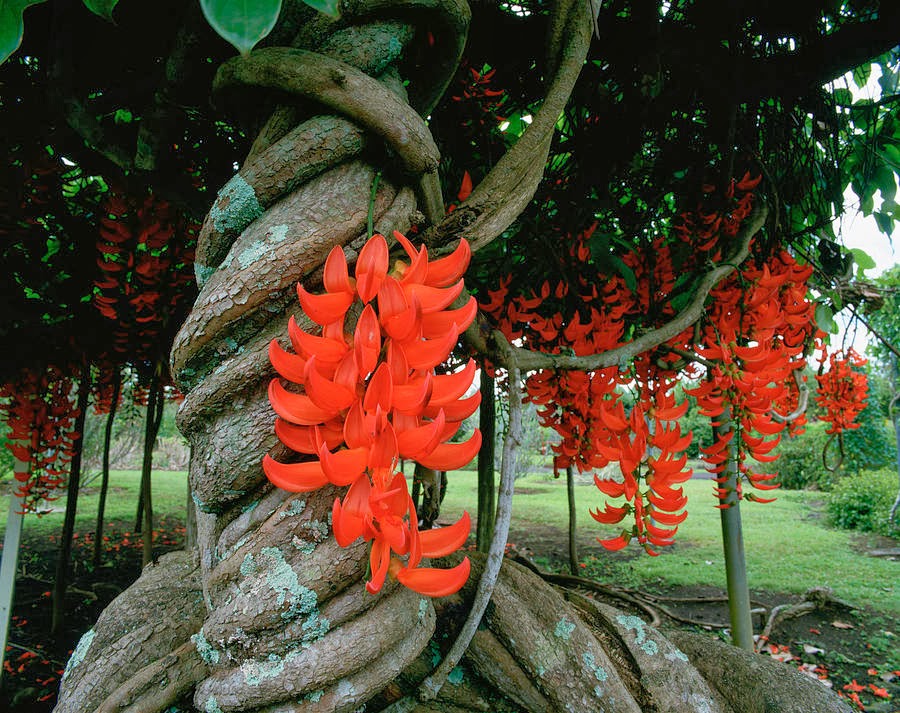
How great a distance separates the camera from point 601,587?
192cm

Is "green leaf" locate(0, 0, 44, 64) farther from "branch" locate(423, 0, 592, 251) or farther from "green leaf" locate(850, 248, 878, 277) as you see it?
"green leaf" locate(850, 248, 878, 277)

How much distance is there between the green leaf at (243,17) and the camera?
A: 0.30 metres

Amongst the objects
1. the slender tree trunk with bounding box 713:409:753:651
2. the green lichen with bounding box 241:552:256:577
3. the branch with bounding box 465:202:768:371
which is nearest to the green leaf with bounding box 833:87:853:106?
the branch with bounding box 465:202:768:371

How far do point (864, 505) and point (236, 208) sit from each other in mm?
7562

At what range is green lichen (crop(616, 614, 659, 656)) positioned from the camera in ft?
2.30

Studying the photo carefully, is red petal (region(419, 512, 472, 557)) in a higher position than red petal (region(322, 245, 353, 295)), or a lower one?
lower

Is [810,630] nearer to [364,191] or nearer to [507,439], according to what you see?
[507,439]

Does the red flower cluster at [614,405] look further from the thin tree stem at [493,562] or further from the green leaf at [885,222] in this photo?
the green leaf at [885,222]

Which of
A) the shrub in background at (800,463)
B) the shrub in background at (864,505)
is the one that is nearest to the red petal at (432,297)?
the shrub in background at (864,505)

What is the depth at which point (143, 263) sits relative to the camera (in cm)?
167

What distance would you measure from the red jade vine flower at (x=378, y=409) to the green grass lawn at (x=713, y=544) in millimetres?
3745

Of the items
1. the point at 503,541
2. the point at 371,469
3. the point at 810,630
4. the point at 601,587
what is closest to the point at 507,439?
the point at 503,541

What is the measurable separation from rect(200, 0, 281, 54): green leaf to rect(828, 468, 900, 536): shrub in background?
23.7ft

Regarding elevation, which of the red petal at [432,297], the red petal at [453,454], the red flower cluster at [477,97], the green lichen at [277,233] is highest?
the red flower cluster at [477,97]
